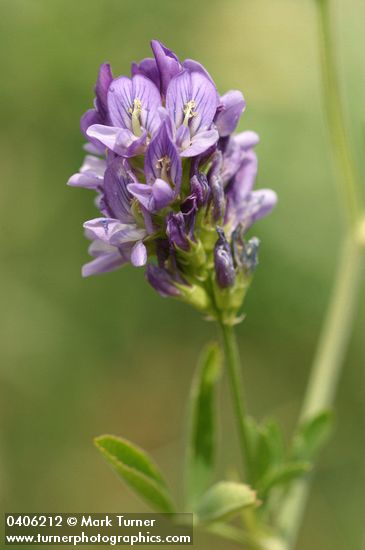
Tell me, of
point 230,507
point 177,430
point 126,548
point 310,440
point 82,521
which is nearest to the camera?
point 230,507

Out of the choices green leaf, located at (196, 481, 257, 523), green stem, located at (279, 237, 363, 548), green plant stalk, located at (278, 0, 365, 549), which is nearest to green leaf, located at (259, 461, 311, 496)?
green leaf, located at (196, 481, 257, 523)

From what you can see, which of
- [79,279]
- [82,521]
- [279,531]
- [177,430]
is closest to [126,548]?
[82,521]

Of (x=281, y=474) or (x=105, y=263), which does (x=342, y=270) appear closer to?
(x=281, y=474)

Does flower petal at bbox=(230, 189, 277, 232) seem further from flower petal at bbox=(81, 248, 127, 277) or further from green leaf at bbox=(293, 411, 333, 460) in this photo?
green leaf at bbox=(293, 411, 333, 460)

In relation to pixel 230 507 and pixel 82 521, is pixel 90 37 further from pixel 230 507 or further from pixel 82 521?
pixel 230 507

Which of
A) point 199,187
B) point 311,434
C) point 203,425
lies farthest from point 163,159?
point 311,434
